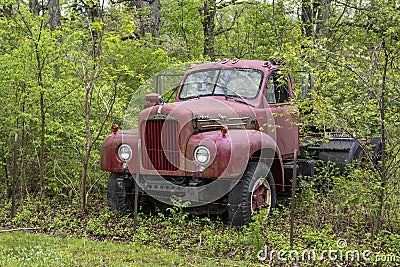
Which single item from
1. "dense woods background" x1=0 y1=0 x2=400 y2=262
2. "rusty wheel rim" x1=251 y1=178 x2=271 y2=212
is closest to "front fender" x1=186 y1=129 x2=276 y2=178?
"rusty wheel rim" x1=251 y1=178 x2=271 y2=212

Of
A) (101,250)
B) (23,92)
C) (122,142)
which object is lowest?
(101,250)

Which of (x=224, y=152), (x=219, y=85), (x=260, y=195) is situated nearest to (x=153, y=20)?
(x=219, y=85)

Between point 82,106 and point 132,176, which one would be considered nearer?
point 132,176

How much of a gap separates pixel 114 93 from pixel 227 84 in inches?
77.9

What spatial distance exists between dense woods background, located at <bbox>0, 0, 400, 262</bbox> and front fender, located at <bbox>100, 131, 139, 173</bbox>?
491 mm

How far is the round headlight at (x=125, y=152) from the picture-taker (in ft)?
26.1

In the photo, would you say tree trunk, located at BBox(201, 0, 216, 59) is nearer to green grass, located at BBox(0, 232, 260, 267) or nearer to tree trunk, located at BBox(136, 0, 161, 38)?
tree trunk, located at BBox(136, 0, 161, 38)

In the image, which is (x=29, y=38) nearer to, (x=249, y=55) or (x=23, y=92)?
(x=23, y=92)

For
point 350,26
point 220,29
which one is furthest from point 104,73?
point 220,29

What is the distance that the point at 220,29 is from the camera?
62.7 ft

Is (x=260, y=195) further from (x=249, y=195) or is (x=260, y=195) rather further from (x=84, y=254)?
(x=84, y=254)

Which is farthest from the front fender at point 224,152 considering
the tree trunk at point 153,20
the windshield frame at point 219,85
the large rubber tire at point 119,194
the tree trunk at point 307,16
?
the tree trunk at point 153,20

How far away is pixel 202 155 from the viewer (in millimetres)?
7234

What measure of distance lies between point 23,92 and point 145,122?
2.56 metres
